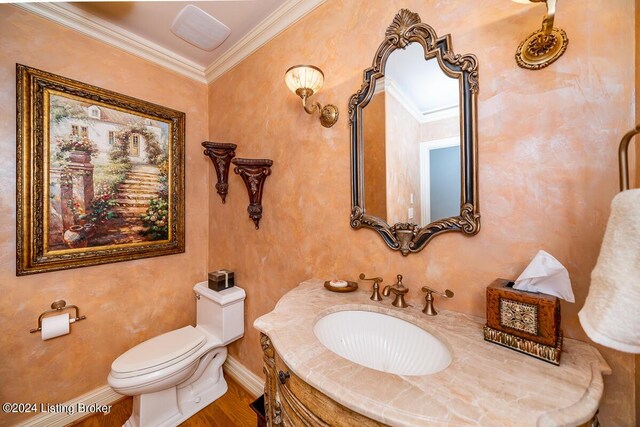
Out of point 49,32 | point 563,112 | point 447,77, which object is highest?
point 49,32

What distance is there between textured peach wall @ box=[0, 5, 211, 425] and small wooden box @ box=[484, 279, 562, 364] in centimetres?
230

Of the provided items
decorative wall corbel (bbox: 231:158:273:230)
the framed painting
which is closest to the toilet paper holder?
the framed painting

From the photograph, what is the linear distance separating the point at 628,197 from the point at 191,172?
256 centimetres

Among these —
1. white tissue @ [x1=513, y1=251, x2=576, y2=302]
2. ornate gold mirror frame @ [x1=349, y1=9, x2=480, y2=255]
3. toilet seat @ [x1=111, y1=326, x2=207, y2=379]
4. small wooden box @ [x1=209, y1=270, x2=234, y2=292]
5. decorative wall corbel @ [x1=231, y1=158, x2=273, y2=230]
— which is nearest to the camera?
white tissue @ [x1=513, y1=251, x2=576, y2=302]

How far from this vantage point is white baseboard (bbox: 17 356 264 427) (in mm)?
1509

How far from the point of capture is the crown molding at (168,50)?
59.6 inches

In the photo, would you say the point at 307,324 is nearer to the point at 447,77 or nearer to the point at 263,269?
the point at 263,269

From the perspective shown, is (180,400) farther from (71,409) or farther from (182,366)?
(71,409)

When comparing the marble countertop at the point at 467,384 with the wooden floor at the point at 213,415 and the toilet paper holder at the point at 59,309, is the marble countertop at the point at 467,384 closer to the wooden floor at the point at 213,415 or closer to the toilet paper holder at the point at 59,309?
the wooden floor at the point at 213,415

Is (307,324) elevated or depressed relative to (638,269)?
depressed

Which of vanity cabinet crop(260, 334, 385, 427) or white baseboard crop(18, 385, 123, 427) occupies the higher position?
vanity cabinet crop(260, 334, 385, 427)

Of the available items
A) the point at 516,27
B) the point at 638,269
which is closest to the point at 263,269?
the point at 638,269

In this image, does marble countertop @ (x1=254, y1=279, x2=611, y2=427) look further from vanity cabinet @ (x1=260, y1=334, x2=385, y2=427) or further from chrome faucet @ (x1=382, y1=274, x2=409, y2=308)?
chrome faucet @ (x1=382, y1=274, x2=409, y2=308)

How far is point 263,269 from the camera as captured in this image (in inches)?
69.9
